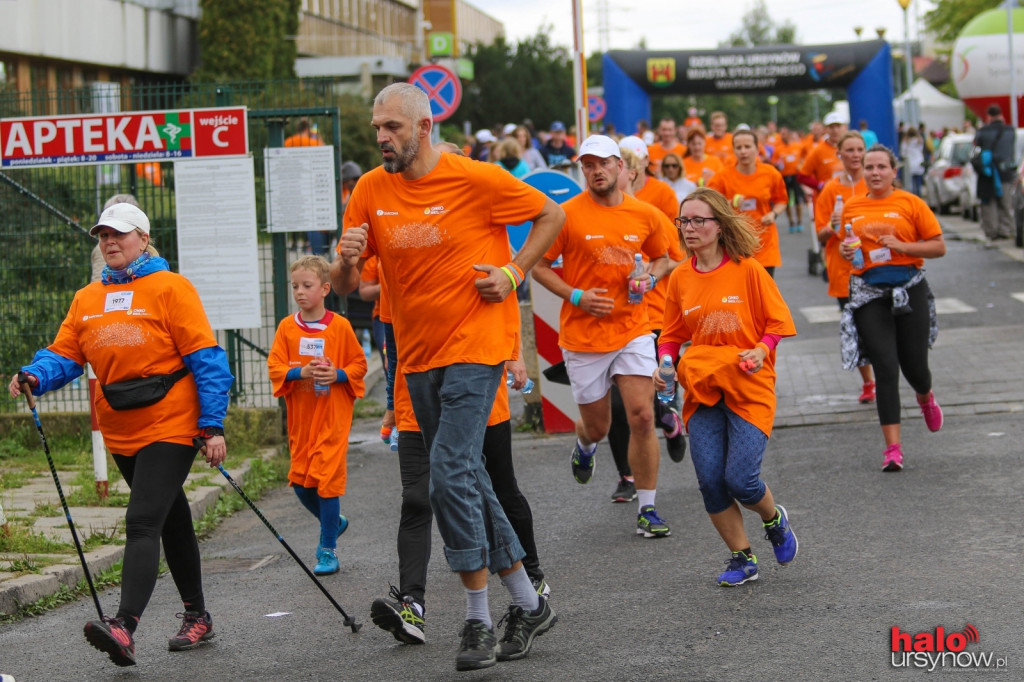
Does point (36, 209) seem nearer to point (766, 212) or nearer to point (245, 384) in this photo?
point (245, 384)

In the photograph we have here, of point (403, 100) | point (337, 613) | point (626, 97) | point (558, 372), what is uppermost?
point (626, 97)

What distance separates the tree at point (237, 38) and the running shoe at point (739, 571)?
1285 inches

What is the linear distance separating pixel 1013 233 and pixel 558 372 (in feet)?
55.5

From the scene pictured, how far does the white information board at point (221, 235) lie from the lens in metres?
10.8

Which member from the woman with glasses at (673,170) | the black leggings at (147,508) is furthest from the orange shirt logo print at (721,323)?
the woman with glasses at (673,170)

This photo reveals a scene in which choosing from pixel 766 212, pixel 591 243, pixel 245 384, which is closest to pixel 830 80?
pixel 766 212

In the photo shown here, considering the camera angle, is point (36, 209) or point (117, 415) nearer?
point (117, 415)

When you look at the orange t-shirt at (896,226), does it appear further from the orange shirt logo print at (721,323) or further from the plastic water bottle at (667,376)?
the plastic water bottle at (667,376)

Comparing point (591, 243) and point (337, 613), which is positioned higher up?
point (591, 243)

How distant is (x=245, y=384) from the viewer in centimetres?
1196

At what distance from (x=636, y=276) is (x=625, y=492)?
5.23ft

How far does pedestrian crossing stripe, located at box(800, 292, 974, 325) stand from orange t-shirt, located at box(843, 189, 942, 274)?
6922 mm

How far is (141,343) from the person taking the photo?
226 inches

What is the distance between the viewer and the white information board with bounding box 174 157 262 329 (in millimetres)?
10820
